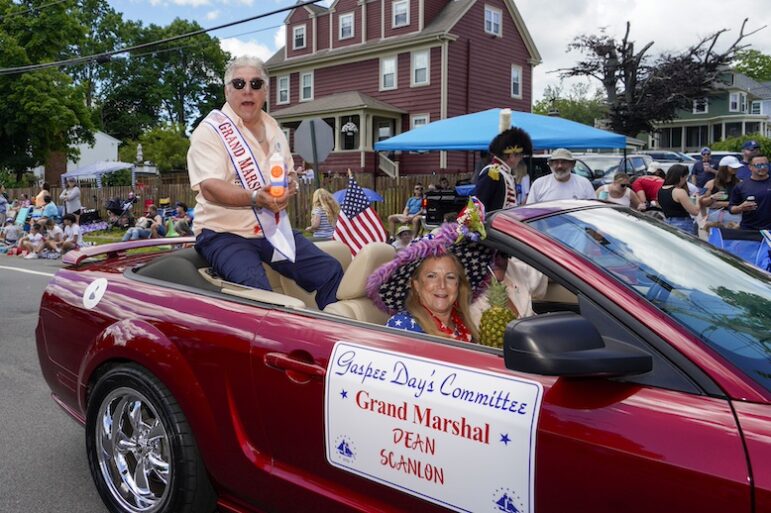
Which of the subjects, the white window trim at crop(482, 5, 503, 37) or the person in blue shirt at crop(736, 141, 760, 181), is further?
the white window trim at crop(482, 5, 503, 37)

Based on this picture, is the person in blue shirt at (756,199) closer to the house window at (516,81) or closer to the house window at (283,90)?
the house window at (516,81)

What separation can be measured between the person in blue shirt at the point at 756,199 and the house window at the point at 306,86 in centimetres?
Result: 2716

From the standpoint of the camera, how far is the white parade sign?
1.86 m

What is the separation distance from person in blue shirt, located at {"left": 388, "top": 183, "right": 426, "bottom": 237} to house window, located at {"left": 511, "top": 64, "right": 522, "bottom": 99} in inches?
616

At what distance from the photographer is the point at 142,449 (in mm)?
2877

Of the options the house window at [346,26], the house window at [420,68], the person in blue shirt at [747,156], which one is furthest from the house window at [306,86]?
the person in blue shirt at [747,156]

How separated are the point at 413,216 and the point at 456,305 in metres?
12.1

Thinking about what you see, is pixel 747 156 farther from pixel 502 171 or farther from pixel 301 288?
pixel 301 288

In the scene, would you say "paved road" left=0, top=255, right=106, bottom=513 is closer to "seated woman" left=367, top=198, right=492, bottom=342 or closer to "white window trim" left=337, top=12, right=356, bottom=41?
"seated woman" left=367, top=198, right=492, bottom=342

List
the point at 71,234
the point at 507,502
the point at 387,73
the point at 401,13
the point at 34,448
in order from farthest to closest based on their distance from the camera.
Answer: the point at 387,73 < the point at 401,13 < the point at 71,234 < the point at 34,448 < the point at 507,502

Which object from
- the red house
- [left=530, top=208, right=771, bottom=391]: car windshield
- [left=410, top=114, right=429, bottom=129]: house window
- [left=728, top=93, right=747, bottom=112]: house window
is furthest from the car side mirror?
[left=728, top=93, right=747, bottom=112]: house window

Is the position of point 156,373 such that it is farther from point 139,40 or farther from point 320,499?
point 139,40

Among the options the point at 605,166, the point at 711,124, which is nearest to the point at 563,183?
the point at 605,166

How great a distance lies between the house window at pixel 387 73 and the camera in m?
29.7
